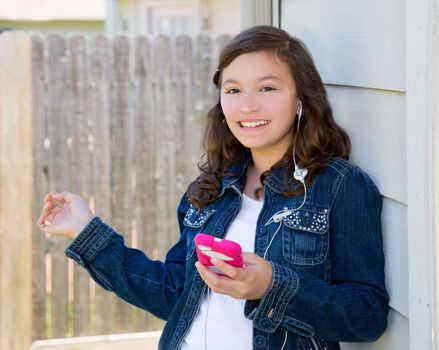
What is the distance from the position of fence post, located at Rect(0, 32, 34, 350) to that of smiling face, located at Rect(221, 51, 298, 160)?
2641 millimetres

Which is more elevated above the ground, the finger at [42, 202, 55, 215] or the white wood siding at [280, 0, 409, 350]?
the white wood siding at [280, 0, 409, 350]

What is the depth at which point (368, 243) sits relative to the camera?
7.47 ft

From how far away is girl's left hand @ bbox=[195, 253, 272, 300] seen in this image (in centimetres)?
206

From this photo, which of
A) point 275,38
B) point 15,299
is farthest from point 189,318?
point 15,299

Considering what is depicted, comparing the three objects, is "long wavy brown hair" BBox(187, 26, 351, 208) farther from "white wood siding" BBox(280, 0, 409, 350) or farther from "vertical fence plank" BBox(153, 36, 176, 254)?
"vertical fence plank" BBox(153, 36, 176, 254)

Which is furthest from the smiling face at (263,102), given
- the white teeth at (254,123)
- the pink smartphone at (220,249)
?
the pink smartphone at (220,249)

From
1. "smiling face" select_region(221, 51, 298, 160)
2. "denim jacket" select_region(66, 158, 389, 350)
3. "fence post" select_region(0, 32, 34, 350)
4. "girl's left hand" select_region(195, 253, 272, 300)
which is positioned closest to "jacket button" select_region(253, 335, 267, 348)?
"denim jacket" select_region(66, 158, 389, 350)

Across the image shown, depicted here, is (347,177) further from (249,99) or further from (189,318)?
(189,318)

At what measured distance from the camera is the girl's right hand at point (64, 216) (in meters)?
2.64

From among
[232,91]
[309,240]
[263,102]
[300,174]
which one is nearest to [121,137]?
[232,91]

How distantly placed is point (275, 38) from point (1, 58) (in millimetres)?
2797

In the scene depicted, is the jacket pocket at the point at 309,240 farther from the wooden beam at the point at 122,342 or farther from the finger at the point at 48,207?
the wooden beam at the point at 122,342

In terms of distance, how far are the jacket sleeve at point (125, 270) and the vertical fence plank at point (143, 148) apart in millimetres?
2624

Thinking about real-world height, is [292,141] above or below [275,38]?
below
